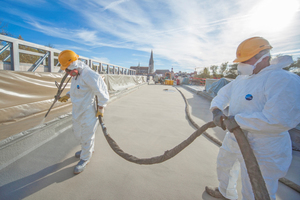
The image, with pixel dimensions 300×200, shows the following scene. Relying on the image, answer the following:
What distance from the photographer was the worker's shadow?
1.69 m

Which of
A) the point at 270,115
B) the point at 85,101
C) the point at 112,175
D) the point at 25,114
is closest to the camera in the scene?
the point at 270,115

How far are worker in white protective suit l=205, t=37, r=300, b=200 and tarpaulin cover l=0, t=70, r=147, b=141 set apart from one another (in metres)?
3.68

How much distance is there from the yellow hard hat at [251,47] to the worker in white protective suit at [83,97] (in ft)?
6.44

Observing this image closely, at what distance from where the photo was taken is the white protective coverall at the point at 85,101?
2.17m

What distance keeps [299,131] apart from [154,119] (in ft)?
11.6

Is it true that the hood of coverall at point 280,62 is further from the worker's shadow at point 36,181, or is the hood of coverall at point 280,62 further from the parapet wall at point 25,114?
the parapet wall at point 25,114

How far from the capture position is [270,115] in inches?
45.4

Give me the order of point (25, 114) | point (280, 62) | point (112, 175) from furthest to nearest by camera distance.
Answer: point (25, 114)
point (112, 175)
point (280, 62)

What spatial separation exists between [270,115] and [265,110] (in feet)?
0.20

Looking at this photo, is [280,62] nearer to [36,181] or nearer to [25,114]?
[36,181]

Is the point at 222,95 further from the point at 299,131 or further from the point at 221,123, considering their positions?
the point at 299,131

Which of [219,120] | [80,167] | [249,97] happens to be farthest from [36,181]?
[249,97]

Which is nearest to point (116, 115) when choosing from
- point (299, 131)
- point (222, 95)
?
point (222, 95)

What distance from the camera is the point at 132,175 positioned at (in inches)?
82.5
